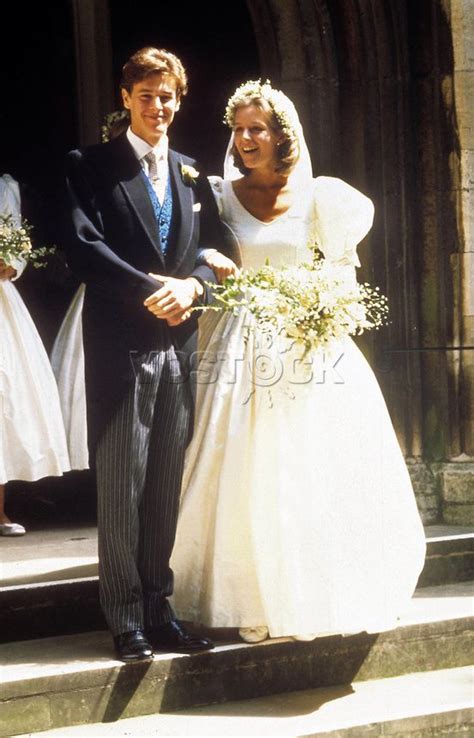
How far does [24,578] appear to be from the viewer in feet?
17.7

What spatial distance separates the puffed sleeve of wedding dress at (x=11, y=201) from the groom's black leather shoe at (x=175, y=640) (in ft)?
8.40

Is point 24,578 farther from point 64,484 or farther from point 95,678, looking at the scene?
point 64,484

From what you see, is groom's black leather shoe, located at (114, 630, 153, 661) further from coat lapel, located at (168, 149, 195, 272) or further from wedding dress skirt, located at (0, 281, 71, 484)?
wedding dress skirt, located at (0, 281, 71, 484)

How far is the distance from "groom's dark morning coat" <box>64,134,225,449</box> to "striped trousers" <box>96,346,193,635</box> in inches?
2.8

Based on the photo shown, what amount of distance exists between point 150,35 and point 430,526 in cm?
320

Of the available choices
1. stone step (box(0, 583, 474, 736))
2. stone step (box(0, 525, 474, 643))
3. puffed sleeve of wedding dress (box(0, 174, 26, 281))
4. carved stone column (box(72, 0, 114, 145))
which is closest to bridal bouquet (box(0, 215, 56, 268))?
puffed sleeve of wedding dress (box(0, 174, 26, 281))

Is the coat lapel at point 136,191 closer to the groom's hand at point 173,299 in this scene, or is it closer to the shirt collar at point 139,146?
the shirt collar at point 139,146

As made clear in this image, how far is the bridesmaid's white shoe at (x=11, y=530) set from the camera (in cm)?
663

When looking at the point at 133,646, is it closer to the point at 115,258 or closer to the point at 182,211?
the point at 115,258

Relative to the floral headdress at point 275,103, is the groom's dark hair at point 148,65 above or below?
above

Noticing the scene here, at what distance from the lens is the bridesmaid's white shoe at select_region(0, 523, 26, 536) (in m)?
6.63

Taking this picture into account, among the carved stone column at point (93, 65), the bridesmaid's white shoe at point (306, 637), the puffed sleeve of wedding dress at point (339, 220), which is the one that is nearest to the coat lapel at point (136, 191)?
the puffed sleeve of wedding dress at point (339, 220)

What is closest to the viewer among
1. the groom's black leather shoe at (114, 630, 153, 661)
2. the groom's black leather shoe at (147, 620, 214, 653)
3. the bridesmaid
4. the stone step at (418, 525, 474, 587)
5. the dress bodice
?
the groom's black leather shoe at (114, 630, 153, 661)

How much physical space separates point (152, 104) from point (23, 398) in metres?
2.42
